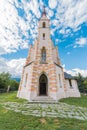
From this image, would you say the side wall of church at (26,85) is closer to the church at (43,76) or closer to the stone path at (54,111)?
the church at (43,76)

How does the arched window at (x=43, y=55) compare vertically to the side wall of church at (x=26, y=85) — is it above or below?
above

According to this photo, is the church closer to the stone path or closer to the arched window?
the arched window

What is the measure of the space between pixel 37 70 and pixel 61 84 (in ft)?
12.7

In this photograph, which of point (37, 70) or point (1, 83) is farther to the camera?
point (1, 83)

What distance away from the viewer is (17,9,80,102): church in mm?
13344

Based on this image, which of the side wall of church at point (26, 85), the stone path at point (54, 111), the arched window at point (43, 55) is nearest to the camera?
the stone path at point (54, 111)

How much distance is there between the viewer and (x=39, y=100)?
12.4m

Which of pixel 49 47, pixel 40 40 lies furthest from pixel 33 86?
pixel 40 40

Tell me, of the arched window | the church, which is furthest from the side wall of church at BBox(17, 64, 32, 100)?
Answer: the arched window

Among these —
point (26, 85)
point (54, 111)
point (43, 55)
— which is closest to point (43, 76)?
point (26, 85)

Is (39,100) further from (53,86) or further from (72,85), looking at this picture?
(72,85)

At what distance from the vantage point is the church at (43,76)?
43.8 feet

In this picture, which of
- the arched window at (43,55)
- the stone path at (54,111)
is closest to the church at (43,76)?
the arched window at (43,55)

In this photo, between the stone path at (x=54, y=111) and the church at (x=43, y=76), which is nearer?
the stone path at (x=54, y=111)
